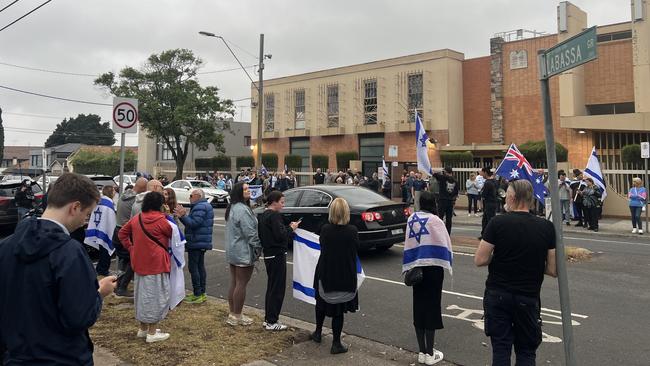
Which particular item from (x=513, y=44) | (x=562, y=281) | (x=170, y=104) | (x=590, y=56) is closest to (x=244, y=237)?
(x=562, y=281)

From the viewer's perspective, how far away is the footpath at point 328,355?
496cm

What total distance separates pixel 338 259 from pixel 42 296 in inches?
127

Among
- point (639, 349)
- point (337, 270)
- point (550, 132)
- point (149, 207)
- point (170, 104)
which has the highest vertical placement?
point (170, 104)

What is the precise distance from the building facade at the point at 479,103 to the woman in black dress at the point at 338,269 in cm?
1802

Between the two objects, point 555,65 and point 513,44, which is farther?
point 513,44

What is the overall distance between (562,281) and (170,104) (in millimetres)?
36141

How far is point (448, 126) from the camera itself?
32469mm

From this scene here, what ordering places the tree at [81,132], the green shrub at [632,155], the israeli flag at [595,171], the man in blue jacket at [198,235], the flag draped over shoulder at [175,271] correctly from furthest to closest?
1. the tree at [81,132]
2. the green shrub at [632,155]
3. the israeli flag at [595,171]
4. the man in blue jacket at [198,235]
5. the flag draped over shoulder at [175,271]

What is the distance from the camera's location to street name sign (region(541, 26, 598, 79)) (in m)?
3.29

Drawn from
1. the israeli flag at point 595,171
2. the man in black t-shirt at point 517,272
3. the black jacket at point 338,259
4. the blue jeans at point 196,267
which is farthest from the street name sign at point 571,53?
the israeli flag at point 595,171

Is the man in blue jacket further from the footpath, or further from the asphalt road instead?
the footpath

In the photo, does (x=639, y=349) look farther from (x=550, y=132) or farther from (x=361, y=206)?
(x=361, y=206)

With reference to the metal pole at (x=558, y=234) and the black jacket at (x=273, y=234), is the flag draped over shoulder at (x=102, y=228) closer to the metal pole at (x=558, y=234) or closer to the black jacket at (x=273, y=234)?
the black jacket at (x=273, y=234)

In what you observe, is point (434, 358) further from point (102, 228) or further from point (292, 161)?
point (292, 161)
